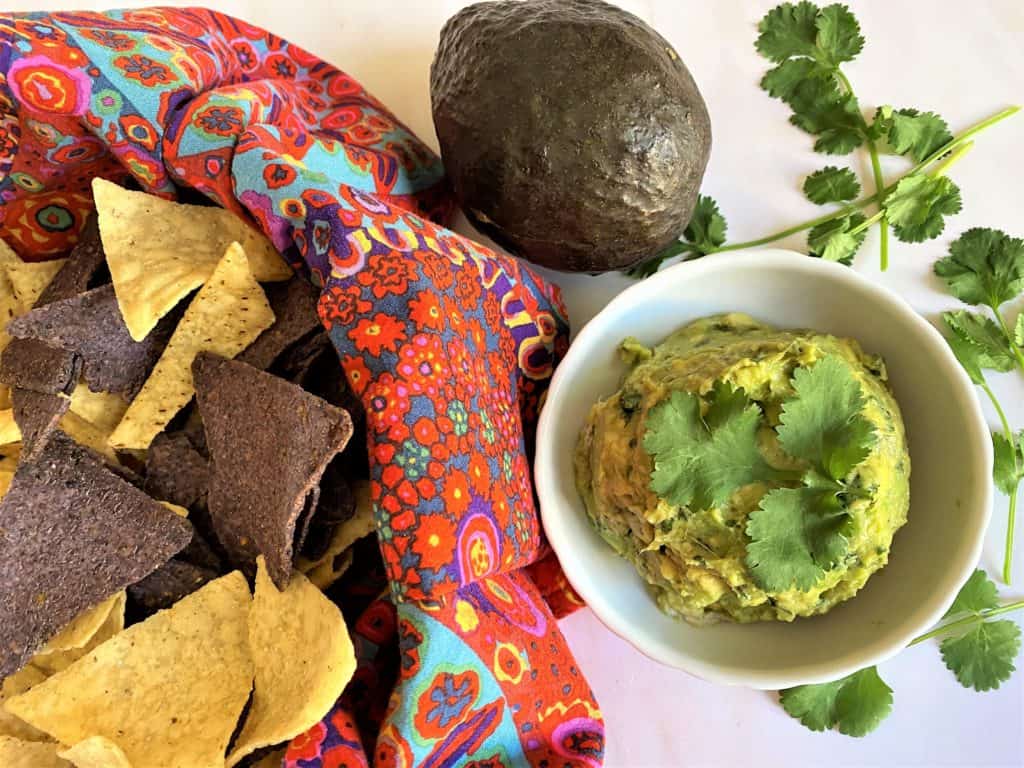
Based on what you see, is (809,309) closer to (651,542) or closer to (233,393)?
(651,542)

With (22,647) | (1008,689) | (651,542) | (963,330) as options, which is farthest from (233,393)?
(1008,689)

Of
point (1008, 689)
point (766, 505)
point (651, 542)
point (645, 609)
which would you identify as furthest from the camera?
point (1008, 689)

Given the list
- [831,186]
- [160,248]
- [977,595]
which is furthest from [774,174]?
[160,248]

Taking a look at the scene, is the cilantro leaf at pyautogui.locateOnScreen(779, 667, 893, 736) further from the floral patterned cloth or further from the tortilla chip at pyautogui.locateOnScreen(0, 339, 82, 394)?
the tortilla chip at pyautogui.locateOnScreen(0, 339, 82, 394)

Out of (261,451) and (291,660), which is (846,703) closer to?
(291,660)

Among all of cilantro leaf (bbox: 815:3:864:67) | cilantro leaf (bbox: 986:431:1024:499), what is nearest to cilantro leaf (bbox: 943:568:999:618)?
cilantro leaf (bbox: 986:431:1024:499)

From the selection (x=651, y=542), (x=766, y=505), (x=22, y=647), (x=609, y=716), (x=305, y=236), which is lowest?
(x=609, y=716)
